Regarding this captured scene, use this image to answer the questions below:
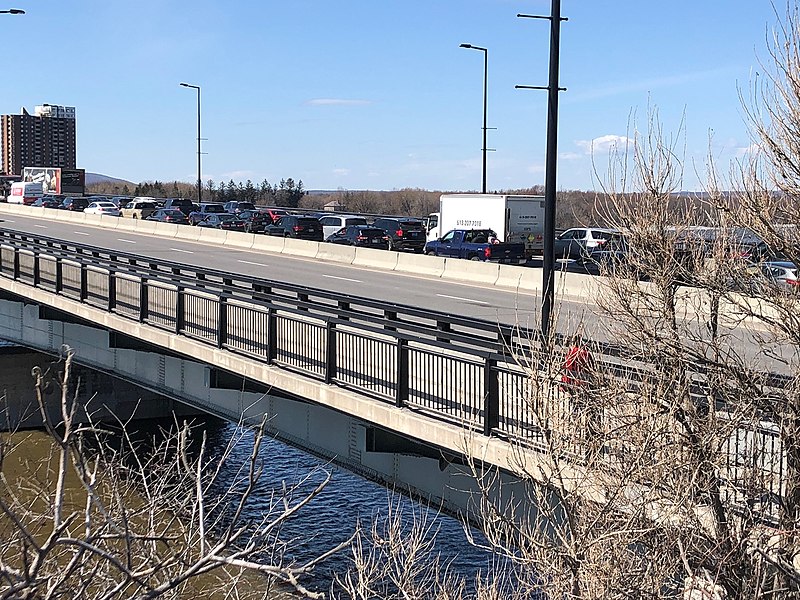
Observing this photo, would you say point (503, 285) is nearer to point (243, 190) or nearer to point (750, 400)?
point (750, 400)

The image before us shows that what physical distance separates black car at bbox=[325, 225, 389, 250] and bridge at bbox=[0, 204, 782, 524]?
22.9 m

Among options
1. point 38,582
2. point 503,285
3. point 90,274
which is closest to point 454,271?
point 503,285

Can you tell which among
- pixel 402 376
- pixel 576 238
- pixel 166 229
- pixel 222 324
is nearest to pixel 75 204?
pixel 166 229

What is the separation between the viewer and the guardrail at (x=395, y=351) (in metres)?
10.6

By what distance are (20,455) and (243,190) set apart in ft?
288

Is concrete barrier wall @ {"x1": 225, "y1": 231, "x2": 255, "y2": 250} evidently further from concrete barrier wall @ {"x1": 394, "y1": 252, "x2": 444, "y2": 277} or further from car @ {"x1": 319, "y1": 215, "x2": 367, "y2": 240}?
concrete barrier wall @ {"x1": 394, "y1": 252, "x2": 444, "y2": 277}

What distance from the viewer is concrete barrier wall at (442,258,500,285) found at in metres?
31.8

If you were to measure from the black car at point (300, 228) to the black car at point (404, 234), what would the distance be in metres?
3.36

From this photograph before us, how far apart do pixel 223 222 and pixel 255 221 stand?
5.82ft

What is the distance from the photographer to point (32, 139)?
195500 mm

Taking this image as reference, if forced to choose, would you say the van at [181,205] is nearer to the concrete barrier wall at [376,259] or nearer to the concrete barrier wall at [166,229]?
the concrete barrier wall at [166,229]

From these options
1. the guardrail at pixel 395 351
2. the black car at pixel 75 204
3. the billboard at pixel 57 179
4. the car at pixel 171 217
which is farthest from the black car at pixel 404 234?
the billboard at pixel 57 179

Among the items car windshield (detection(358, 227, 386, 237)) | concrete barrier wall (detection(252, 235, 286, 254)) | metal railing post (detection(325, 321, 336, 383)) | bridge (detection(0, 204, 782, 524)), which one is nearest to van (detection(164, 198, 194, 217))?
concrete barrier wall (detection(252, 235, 286, 254))

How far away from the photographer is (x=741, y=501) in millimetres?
9555
